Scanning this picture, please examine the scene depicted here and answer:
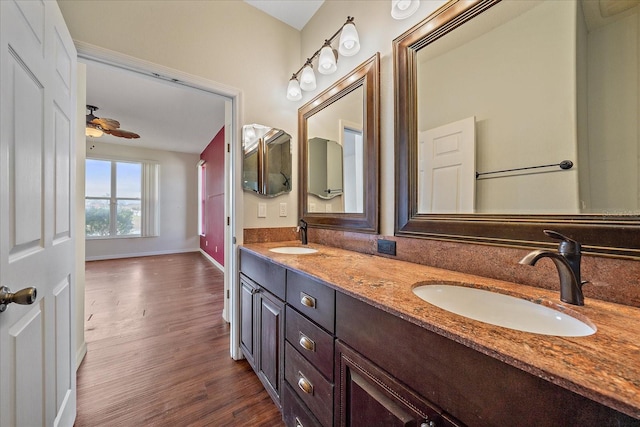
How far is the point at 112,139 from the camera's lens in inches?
196

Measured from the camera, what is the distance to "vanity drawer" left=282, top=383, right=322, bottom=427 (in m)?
1.02

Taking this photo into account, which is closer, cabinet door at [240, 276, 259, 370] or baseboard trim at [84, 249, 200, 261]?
cabinet door at [240, 276, 259, 370]

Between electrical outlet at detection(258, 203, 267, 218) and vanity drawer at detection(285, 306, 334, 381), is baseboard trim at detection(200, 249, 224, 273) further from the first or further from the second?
vanity drawer at detection(285, 306, 334, 381)

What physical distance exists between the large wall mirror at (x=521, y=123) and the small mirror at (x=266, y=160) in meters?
1.05

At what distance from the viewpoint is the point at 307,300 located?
1.02m

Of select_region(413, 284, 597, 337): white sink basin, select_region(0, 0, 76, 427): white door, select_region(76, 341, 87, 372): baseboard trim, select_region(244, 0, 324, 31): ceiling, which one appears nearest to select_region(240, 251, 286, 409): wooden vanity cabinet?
select_region(413, 284, 597, 337): white sink basin

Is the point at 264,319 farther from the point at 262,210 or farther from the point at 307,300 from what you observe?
the point at 262,210

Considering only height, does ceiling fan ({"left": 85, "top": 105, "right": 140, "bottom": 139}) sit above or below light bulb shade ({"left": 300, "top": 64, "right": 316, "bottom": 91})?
above

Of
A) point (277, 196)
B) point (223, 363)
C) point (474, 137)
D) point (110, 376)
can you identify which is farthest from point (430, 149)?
point (110, 376)

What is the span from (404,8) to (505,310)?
1.39 m

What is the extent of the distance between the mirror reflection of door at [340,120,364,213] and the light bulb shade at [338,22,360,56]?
1.36 feet

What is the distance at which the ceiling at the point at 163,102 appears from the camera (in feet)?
6.35

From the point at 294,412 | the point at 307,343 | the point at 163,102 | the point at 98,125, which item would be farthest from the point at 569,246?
the point at 98,125

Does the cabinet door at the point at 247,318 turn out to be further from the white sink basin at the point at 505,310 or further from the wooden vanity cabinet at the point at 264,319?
the white sink basin at the point at 505,310
